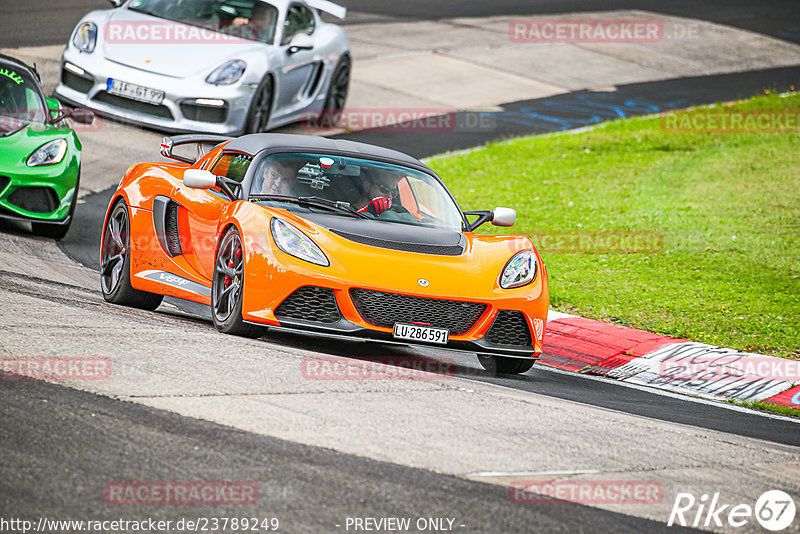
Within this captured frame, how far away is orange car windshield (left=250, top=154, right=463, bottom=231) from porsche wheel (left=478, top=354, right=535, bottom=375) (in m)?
1.01

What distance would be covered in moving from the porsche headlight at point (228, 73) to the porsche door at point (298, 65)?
0.90 m

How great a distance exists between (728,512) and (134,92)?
1132cm

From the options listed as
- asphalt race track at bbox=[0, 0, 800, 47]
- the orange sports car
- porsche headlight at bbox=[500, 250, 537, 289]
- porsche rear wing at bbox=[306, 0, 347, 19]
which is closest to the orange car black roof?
the orange sports car

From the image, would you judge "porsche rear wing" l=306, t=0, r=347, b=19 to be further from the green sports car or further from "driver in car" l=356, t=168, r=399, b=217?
"driver in car" l=356, t=168, r=399, b=217

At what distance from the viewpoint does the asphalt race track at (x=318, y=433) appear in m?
4.73

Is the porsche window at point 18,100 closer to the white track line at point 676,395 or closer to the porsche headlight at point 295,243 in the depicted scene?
the porsche headlight at point 295,243

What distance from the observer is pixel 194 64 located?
49.6 ft

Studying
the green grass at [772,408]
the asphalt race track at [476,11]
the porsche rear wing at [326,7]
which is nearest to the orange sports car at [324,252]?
the green grass at [772,408]

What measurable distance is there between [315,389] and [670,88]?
63.2 ft

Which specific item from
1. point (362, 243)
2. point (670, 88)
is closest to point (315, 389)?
point (362, 243)

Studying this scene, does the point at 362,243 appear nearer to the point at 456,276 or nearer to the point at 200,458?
the point at 456,276

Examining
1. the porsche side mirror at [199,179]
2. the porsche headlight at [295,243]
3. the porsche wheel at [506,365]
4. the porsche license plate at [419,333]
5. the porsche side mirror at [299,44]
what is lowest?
the porsche wheel at [506,365]

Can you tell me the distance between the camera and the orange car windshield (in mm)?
8367

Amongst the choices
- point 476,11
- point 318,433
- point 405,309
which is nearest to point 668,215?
point 405,309
